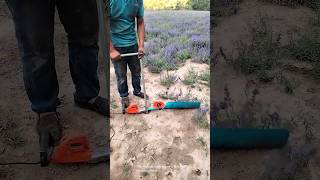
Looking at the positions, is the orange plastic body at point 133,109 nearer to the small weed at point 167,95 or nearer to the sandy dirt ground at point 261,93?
the small weed at point 167,95

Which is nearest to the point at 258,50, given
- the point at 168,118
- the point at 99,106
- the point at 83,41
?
the point at 99,106

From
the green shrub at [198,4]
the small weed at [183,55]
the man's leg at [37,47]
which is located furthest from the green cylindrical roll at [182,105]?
the man's leg at [37,47]

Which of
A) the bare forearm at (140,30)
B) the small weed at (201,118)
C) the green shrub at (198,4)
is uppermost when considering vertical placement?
the green shrub at (198,4)

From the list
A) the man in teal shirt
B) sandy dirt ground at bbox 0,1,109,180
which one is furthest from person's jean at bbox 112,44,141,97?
sandy dirt ground at bbox 0,1,109,180

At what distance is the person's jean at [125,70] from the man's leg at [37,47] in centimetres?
60

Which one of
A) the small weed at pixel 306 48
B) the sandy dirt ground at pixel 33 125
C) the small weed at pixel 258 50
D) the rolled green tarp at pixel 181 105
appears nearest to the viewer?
the rolled green tarp at pixel 181 105

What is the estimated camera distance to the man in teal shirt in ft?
8.98

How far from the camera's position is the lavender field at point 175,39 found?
2.79 m

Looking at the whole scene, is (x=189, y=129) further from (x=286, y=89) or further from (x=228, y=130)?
(x=286, y=89)

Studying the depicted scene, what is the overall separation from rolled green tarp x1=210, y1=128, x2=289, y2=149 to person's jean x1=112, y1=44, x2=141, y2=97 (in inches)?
30.4

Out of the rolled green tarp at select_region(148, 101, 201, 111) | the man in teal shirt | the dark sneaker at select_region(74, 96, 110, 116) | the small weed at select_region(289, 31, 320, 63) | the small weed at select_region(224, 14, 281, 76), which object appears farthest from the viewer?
the small weed at select_region(289, 31, 320, 63)

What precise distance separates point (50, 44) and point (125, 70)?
66cm

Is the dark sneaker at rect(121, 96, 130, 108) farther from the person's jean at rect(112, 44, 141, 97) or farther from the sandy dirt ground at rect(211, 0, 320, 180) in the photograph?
the sandy dirt ground at rect(211, 0, 320, 180)

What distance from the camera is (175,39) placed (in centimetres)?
286
